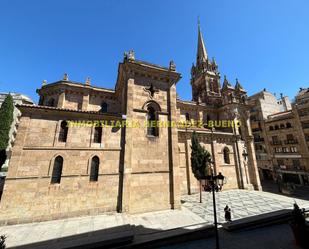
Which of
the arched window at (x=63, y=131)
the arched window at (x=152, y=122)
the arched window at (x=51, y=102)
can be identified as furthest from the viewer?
the arched window at (x=51, y=102)

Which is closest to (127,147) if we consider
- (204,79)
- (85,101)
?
(85,101)

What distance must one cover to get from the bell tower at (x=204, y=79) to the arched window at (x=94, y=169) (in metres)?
Result: 25.3

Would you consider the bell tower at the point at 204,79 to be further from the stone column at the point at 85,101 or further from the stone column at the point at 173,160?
the stone column at the point at 85,101

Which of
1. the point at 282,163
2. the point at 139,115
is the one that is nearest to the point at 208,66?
the point at 282,163

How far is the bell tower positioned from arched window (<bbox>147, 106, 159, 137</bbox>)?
1967 centimetres

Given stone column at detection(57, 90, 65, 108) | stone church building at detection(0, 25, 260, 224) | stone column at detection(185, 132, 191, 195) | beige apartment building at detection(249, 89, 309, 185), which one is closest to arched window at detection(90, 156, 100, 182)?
stone church building at detection(0, 25, 260, 224)

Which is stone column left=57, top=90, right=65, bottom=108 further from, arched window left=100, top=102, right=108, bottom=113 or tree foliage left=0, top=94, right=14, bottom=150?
tree foliage left=0, top=94, right=14, bottom=150

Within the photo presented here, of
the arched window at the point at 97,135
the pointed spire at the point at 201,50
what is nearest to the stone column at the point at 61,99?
the arched window at the point at 97,135

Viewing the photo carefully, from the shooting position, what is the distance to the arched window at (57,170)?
413 inches

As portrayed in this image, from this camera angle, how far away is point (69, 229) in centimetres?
866

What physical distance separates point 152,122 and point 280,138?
32000mm

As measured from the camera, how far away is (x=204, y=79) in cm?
3319

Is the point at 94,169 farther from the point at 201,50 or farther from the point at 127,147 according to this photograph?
the point at 201,50

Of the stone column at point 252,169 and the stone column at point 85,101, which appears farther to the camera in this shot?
the stone column at point 252,169
